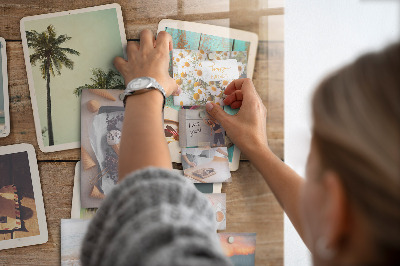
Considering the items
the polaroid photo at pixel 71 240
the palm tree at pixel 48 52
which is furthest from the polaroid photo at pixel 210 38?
the polaroid photo at pixel 71 240

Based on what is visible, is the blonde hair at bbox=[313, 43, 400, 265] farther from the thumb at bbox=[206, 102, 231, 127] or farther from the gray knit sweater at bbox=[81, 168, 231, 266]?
the thumb at bbox=[206, 102, 231, 127]

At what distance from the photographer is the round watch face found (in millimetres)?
715

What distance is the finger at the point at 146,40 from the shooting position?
2.71 feet

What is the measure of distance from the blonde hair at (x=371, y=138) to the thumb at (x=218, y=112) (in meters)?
0.47

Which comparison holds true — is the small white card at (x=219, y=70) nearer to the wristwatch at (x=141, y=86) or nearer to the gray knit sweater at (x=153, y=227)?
the wristwatch at (x=141, y=86)

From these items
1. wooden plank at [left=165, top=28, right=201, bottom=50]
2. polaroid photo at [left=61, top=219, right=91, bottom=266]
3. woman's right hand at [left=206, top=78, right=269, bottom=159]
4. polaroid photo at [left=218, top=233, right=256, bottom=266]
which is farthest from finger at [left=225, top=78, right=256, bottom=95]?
polaroid photo at [left=61, top=219, right=91, bottom=266]

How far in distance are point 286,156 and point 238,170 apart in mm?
128

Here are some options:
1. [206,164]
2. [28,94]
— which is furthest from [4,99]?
[206,164]

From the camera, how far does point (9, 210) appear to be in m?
0.82

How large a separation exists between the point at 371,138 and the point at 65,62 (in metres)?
0.68

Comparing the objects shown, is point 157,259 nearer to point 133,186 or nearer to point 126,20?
point 133,186

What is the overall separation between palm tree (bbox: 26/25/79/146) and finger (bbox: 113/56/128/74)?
0.29 ft

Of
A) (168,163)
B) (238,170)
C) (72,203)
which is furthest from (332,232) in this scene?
(72,203)

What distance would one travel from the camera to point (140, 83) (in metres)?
0.72
